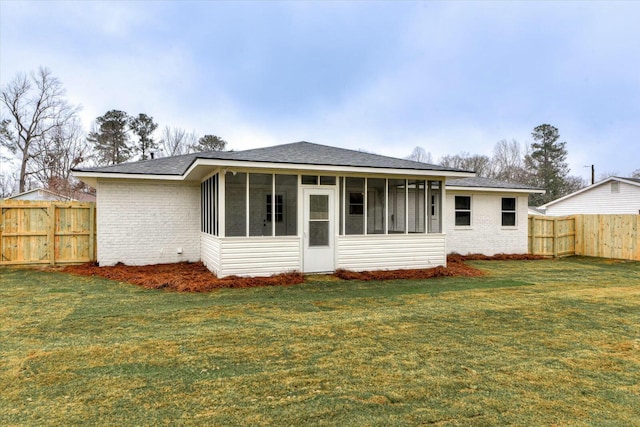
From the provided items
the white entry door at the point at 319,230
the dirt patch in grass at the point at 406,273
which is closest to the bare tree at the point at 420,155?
the dirt patch in grass at the point at 406,273

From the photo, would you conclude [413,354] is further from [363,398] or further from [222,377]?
[222,377]

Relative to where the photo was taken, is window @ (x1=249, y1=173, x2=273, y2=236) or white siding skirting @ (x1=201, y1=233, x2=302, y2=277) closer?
white siding skirting @ (x1=201, y1=233, x2=302, y2=277)

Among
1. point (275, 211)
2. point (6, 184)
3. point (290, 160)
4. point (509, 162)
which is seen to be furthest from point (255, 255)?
point (509, 162)

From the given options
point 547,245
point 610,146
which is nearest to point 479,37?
point 547,245

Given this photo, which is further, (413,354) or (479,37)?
(479,37)

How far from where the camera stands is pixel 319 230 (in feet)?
27.6

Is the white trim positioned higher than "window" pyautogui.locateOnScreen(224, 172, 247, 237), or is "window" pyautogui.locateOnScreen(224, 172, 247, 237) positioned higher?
the white trim

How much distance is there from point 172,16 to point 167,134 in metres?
19.0

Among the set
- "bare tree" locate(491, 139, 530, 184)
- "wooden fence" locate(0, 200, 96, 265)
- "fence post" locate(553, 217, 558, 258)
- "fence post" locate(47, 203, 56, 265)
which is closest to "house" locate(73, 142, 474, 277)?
"wooden fence" locate(0, 200, 96, 265)

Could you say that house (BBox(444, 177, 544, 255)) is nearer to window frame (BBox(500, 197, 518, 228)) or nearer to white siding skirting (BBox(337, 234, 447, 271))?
window frame (BBox(500, 197, 518, 228))

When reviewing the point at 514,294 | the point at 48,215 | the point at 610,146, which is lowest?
the point at 514,294

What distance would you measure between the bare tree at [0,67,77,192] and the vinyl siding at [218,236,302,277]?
22908mm

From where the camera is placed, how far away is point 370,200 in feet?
28.9

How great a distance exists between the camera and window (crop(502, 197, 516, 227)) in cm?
1327
